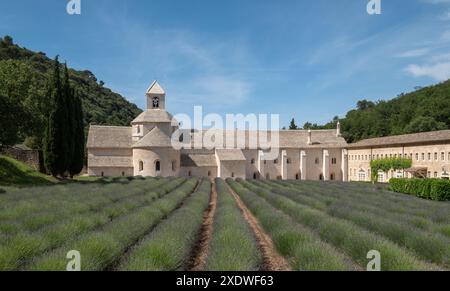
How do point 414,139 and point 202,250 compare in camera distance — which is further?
point 414,139

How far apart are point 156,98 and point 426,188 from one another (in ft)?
112

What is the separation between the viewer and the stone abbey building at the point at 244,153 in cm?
4050

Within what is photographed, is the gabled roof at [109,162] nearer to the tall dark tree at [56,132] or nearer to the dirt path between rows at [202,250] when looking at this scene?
the tall dark tree at [56,132]

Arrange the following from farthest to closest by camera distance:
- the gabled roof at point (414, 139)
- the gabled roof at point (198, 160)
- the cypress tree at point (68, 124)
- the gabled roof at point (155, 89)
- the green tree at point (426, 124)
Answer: the green tree at point (426, 124) → the gabled roof at point (155, 89) → the gabled roof at point (198, 160) → the gabled roof at point (414, 139) → the cypress tree at point (68, 124)

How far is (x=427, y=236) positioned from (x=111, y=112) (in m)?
89.0

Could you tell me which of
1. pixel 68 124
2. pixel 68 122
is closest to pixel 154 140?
pixel 68 122

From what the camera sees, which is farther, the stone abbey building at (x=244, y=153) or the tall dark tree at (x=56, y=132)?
the stone abbey building at (x=244, y=153)

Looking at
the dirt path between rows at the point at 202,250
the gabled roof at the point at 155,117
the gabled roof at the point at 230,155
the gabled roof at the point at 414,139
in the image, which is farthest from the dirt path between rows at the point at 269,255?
the gabled roof at the point at 155,117

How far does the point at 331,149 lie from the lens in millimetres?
53781

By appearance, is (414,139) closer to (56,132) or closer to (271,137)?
(271,137)

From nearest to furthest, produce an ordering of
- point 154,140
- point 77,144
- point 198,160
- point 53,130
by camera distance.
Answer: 1. point 53,130
2. point 77,144
3. point 154,140
4. point 198,160

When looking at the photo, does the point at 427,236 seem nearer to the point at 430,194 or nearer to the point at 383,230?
the point at 383,230

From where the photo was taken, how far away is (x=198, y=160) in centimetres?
4825
